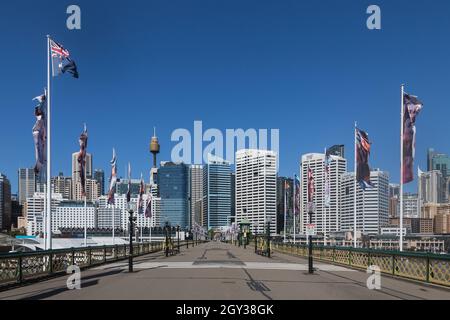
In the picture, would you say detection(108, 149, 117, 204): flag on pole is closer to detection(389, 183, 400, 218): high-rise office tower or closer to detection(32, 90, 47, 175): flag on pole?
detection(32, 90, 47, 175): flag on pole

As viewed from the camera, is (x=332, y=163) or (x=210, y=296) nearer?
(x=210, y=296)

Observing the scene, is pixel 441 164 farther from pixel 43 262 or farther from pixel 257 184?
pixel 43 262

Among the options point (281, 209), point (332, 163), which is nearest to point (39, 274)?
point (332, 163)

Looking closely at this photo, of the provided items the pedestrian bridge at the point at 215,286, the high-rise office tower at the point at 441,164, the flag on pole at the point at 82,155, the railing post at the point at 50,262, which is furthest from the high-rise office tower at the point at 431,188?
the railing post at the point at 50,262

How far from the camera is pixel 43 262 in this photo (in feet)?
69.1

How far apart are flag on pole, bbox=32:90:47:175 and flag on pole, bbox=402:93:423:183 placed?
59.5 ft

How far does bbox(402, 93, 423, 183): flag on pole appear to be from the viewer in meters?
26.1

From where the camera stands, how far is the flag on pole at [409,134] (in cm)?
2612

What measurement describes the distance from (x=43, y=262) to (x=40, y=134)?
20.3ft

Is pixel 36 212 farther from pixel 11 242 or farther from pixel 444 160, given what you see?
pixel 444 160

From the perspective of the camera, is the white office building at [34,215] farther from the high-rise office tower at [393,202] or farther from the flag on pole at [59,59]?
the flag on pole at [59,59]

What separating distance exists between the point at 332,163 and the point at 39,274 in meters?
47.7

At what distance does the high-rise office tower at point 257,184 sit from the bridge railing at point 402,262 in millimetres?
71865
